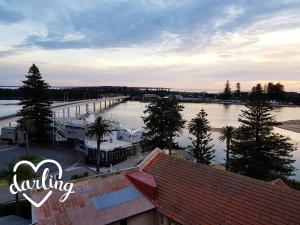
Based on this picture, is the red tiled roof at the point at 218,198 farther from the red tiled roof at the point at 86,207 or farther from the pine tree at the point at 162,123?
the pine tree at the point at 162,123

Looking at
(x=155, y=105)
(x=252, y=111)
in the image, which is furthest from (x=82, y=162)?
(x=252, y=111)

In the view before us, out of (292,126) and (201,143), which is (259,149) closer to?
(201,143)

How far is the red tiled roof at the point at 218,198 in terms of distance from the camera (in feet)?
49.6

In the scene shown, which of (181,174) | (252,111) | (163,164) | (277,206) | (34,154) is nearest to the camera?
(277,206)

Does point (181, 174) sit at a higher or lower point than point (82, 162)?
higher

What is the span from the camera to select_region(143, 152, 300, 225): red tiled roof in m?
15.1

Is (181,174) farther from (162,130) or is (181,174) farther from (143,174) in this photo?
(162,130)

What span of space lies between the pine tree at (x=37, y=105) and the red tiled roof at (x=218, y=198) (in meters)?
41.7

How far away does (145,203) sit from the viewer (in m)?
18.5

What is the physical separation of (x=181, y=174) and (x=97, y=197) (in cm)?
524

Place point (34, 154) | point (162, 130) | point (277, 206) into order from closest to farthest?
point (277, 206), point (162, 130), point (34, 154)

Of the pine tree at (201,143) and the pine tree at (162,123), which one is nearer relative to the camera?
the pine tree at (162,123)

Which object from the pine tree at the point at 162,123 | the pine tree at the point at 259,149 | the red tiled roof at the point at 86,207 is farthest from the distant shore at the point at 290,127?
the red tiled roof at the point at 86,207

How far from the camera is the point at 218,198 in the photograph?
55.9 feet
